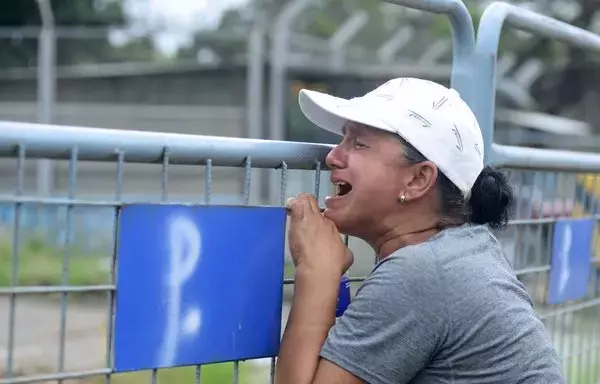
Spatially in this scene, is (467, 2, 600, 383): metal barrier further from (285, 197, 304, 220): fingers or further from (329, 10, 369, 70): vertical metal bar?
(329, 10, 369, 70): vertical metal bar

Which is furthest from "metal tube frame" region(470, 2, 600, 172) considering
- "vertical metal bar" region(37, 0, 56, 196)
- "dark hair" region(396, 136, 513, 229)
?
"vertical metal bar" region(37, 0, 56, 196)

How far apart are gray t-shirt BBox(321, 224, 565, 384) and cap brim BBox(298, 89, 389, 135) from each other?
27cm

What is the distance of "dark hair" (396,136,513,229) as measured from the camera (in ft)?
5.74

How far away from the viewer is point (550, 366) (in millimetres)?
1679

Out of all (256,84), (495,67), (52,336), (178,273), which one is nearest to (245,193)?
(178,273)

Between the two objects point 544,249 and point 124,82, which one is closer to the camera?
point 544,249

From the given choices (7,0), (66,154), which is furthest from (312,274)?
(7,0)

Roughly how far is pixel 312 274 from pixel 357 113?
0.33 meters

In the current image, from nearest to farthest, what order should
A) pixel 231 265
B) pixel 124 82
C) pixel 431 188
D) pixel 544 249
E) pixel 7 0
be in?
pixel 231 265, pixel 431 188, pixel 544 249, pixel 124 82, pixel 7 0

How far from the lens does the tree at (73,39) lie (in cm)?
1297

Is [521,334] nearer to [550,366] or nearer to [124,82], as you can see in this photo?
[550,366]

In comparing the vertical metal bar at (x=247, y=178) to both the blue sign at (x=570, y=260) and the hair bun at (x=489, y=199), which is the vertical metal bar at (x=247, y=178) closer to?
the hair bun at (x=489, y=199)

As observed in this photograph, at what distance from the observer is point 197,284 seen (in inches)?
60.9

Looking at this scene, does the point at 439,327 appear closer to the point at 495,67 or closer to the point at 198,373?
the point at 198,373
